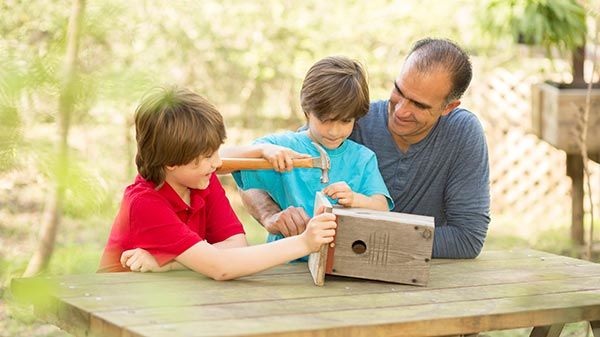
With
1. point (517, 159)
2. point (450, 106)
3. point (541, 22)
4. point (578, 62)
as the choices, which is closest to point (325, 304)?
point (450, 106)

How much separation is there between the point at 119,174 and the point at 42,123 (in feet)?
0.20

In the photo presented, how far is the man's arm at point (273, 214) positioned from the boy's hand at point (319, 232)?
0.29 meters

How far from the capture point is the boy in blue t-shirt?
2758 mm

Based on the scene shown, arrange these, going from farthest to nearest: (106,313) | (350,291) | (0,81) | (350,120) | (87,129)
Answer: (350,120) < (350,291) < (106,313) < (87,129) < (0,81)

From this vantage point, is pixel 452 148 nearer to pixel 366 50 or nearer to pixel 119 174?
pixel 119 174

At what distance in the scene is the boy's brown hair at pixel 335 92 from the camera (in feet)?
9.01

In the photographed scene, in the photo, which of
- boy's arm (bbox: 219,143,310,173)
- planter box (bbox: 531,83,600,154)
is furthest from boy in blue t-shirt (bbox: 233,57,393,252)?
planter box (bbox: 531,83,600,154)

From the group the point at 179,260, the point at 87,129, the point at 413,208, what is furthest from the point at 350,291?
the point at 87,129

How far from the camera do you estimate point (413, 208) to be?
3223 millimetres

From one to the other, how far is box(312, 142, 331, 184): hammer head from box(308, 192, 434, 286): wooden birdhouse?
28cm

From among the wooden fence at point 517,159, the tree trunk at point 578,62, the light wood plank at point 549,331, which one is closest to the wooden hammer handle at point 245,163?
the light wood plank at point 549,331

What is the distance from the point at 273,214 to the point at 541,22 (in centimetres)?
355

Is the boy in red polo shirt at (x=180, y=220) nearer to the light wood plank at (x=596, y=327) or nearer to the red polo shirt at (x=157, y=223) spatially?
the red polo shirt at (x=157, y=223)

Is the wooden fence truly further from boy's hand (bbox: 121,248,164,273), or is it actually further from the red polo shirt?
boy's hand (bbox: 121,248,164,273)
